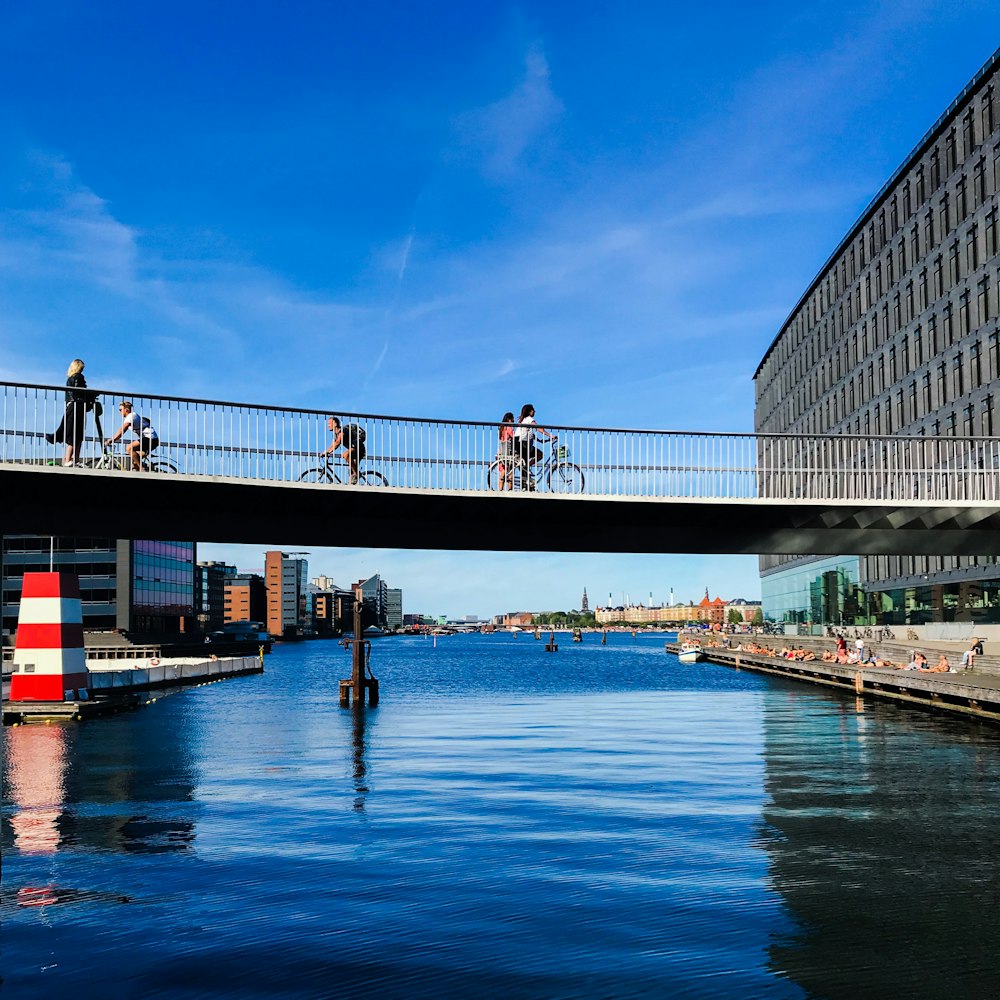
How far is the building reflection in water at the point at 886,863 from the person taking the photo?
13.4 m

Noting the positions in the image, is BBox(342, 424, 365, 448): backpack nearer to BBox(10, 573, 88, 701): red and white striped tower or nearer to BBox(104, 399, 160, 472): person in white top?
BBox(104, 399, 160, 472): person in white top

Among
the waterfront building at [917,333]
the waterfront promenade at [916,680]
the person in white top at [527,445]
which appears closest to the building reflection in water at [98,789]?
the person in white top at [527,445]

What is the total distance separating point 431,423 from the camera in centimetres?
2650

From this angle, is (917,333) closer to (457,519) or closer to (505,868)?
(457,519)

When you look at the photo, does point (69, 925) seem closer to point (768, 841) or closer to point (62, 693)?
point (768, 841)

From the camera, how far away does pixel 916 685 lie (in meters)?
49.9

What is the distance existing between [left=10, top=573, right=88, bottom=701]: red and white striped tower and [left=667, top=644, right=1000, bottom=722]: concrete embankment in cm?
3411

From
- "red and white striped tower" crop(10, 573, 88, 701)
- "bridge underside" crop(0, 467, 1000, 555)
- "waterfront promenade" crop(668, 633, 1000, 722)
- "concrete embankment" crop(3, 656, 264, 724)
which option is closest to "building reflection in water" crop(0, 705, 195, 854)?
"concrete embankment" crop(3, 656, 264, 724)

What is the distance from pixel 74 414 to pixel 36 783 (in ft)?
39.2

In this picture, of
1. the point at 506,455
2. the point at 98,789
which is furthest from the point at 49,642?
the point at 506,455

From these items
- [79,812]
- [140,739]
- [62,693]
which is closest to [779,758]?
[79,812]


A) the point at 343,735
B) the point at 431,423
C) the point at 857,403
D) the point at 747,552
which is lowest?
the point at 343,735

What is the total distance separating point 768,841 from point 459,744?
19.9m

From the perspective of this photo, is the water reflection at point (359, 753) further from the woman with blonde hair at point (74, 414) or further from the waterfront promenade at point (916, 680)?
the waterfront promenade at point (916, 680)
